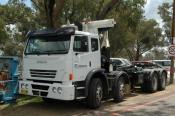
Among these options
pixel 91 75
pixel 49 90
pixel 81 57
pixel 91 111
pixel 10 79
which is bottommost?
pixel 91 111

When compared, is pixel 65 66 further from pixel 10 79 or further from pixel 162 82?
pixel 162 82

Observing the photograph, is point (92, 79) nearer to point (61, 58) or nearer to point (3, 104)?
point (61, 58)

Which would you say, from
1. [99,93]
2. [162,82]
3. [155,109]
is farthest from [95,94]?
[162,82]

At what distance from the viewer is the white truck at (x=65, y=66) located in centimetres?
1311

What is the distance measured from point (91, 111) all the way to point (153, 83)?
669cm

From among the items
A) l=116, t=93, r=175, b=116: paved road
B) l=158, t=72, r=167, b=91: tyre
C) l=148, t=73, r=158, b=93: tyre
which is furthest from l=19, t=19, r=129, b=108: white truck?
l=158, t=72, r=167, b=91: tyre

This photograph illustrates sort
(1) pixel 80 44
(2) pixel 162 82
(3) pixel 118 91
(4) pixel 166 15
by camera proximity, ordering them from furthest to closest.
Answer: (4) pixel 166 15 < (2) pixel 162 82 < (3) pixel 118 91 < (1) pixel 80 44

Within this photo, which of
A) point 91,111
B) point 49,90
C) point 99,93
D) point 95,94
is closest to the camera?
point 49,90

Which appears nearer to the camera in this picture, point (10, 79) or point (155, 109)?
point (155, 109)

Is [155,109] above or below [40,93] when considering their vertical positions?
below

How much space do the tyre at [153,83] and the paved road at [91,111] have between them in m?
2.66

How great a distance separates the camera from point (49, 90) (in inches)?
523

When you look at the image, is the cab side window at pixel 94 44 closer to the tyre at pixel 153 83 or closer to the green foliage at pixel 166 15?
the tyre at pixel 153 83

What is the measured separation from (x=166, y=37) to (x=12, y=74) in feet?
195
